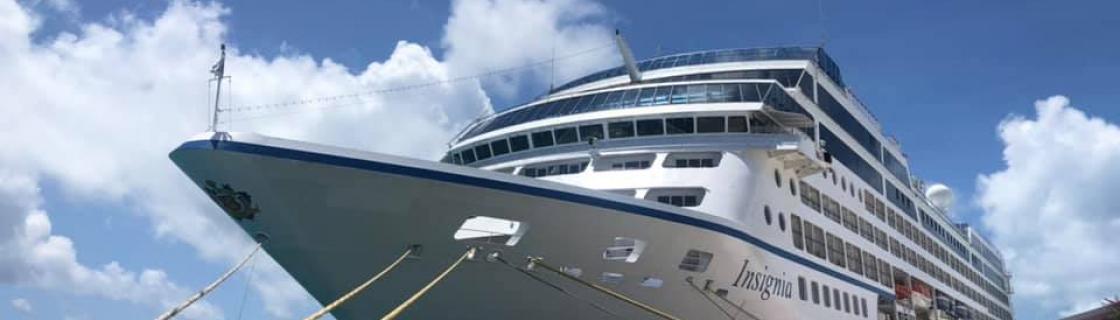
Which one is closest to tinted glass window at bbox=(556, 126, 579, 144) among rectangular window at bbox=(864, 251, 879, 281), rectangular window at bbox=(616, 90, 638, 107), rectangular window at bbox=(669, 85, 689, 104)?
rectangular window at bbox=(616, 90, 638, 107)

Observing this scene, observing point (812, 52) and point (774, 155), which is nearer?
point (774, 155)

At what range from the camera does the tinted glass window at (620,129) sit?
20562 mm

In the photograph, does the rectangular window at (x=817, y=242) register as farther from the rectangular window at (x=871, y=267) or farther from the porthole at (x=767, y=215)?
the rectangular window at (x=871, y=267)

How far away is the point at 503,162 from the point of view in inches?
859

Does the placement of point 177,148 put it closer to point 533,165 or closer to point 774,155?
point 533,165

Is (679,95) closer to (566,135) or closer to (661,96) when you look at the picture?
(661,96)

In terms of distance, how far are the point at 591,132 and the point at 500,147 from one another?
265 centimetres

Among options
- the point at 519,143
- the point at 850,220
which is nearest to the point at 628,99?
the point at 519,143

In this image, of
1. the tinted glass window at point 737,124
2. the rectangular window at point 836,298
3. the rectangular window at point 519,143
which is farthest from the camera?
the rectangular window at point 836,298

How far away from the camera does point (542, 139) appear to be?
A: 21.4 m

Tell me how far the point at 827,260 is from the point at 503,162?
9133 millimetres

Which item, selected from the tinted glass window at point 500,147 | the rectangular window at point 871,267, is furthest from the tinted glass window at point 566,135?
the rectangular window at point 871,267

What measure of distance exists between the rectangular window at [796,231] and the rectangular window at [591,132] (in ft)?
17.2

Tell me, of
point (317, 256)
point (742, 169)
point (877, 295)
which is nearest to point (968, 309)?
point (877, 295)
